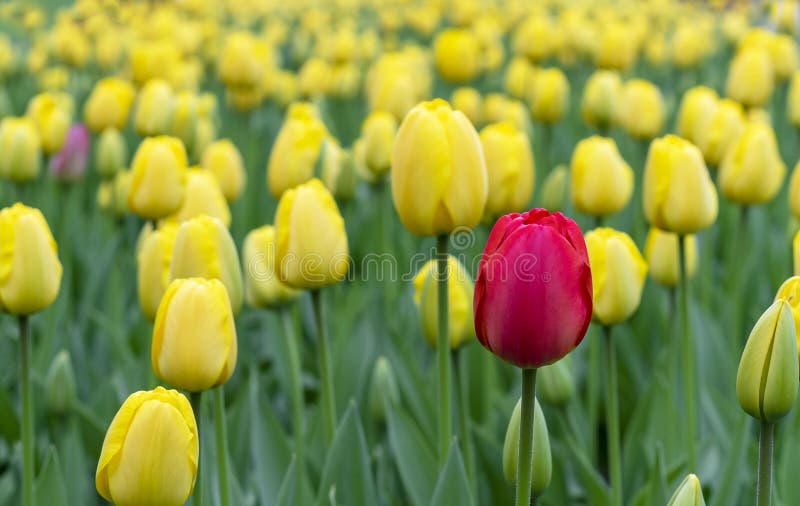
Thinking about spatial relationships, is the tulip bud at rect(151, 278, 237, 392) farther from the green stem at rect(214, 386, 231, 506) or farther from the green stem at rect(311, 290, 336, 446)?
the green stem at rect(311, 290, 336, 446)

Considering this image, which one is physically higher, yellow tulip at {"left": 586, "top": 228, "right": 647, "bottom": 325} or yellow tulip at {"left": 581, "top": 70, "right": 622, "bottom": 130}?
yellow tulip at {"left": 581, "top": 70, "right": 622, "bottom": 130}

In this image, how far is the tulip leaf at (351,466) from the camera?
1577 millimetres

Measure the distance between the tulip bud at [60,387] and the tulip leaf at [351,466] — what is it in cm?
61

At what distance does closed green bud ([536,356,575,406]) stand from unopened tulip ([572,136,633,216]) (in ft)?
1.13

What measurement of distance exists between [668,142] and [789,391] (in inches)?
28.6

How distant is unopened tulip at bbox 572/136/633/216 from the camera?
1.95 meters

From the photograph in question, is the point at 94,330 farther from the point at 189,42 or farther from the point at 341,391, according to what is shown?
the point at 189,42

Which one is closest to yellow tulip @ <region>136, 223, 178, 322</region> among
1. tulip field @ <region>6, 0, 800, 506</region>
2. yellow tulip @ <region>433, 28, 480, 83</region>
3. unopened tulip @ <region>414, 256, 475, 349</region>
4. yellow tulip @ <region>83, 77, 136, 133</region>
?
tulip field @ <region>6, 0, 800, 506</region>

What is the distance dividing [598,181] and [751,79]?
3.86 ft

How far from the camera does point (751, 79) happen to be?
2.89 m

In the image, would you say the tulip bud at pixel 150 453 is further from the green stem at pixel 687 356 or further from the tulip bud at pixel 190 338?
the green stem at pixel 687 356

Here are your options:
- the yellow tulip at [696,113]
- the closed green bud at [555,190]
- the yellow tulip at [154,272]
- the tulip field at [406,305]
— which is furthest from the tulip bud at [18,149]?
the yellow tulip at [696,113]

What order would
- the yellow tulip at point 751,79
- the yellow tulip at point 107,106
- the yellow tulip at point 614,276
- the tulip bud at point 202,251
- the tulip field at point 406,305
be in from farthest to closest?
A: the yellow tulip at point 107,106, the yellow tulip at point 751,79, the yellow tulip at point 614,276, the tulip bud at point 202,251, the tulip field at point 406,305

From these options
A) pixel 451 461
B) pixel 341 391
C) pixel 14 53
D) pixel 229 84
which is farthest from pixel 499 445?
pixel 14 53
